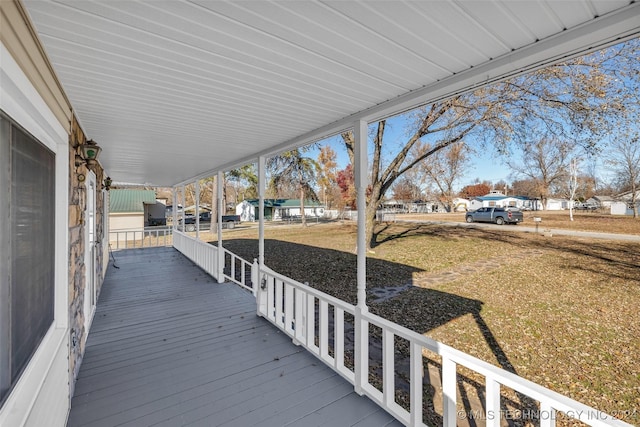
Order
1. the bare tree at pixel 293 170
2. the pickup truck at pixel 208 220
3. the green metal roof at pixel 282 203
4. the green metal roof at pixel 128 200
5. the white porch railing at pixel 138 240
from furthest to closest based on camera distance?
the green metal roof at pixel 282 203
the pickup truck at pixel 208 220
the green metal roof at pixel 128 200
the bare tree at pixel 293 170
the white porch railing at pixel 138 240

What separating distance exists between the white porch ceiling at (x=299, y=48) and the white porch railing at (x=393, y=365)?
162cm

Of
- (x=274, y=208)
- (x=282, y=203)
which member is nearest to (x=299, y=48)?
(x=274, y=208)

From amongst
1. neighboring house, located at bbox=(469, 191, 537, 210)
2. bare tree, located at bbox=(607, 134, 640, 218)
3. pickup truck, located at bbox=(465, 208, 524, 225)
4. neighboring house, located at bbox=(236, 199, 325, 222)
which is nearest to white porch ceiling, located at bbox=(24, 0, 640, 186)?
bare tree, located at bbox=(607, 134, 640, 218)

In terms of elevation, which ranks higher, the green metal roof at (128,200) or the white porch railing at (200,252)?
the green metal roof at (128,200)

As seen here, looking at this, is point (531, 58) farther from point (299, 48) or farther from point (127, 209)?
point (127, 209)

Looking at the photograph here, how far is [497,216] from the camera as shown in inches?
715

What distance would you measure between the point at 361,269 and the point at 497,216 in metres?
18.9

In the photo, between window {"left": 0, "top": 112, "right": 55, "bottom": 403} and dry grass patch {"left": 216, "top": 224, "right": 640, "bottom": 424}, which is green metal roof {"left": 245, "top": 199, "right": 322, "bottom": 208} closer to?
dry grass patch {"left": 216, "top": 224, "right": 640, "bottom": 424}

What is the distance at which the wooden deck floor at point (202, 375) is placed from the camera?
7.14ft

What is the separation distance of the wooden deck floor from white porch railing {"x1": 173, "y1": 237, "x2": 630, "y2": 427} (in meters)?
0.12

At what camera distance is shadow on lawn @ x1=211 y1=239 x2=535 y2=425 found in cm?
316

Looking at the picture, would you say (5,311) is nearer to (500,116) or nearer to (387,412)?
(387,412)

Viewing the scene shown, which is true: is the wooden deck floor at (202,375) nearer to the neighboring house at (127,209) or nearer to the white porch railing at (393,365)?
the white porch railing at (393,365)

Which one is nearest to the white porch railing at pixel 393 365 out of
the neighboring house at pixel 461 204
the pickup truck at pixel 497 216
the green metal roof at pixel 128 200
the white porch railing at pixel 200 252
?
the white porch railing at pixel 200 252
